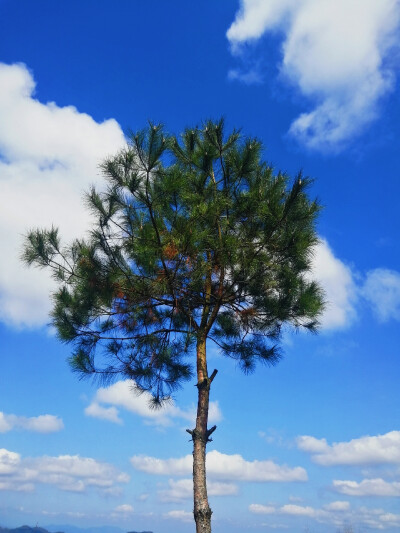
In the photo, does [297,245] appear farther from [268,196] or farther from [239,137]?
[239,137]

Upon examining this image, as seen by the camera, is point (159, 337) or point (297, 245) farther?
point (159, 337)

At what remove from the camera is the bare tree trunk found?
7.70m

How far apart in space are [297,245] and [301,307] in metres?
1.03

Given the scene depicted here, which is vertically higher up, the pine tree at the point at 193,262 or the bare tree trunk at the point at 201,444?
the pine tree at the point at 193,262

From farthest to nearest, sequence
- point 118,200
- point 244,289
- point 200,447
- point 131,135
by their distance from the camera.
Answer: point 244,289 < point 118,200 < point 200,447 < point 131,135

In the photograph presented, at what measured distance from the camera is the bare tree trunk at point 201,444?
770 cm

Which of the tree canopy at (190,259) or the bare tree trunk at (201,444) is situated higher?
the tree canopy at (190,259)

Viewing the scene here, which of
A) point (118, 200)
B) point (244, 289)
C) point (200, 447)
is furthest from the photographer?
point (244, 289)

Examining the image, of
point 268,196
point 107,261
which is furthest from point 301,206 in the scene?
point 107,261

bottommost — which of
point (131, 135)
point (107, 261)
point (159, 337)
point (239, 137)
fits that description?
point (159, 337)

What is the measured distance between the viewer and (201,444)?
8.23m

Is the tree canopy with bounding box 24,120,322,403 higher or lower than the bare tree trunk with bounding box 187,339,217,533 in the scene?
higher

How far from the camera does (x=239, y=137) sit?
9500 mm

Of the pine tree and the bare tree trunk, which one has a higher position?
the pine tree
